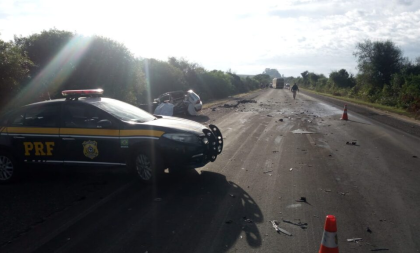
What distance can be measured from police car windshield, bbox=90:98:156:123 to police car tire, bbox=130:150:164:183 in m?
0.82

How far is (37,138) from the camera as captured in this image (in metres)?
7.92

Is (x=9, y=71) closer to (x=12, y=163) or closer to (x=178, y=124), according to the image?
(x=12, y=163)

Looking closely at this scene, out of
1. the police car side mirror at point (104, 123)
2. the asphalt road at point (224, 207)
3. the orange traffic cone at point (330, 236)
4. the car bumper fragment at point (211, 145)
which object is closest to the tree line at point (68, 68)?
the asphalt road at point (224, 207)

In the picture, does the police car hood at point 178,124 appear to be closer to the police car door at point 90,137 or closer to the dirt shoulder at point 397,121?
the police car door at point 90,137

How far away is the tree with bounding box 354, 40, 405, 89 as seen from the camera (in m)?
45.4

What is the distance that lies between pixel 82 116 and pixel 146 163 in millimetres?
1682

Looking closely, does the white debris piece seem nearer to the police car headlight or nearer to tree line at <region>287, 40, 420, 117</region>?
the police car headlight

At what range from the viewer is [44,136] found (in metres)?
7.91

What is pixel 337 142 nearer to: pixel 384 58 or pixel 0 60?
pixel 0 60

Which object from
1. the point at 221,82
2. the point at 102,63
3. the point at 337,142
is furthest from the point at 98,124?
the point at 221,82

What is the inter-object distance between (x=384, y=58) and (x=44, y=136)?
45.7 m

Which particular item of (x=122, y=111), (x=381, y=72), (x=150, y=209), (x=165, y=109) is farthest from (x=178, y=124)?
(x=381, y=72)

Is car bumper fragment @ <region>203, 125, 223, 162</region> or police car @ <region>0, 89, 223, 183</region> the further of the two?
car bumper fragment @ <region>203, 125, 223, 162</region>

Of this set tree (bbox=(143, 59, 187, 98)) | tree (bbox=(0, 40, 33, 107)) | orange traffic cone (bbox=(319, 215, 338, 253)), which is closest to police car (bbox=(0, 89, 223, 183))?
orange traffic cone (bbox=(319, 215, 338, 253))
